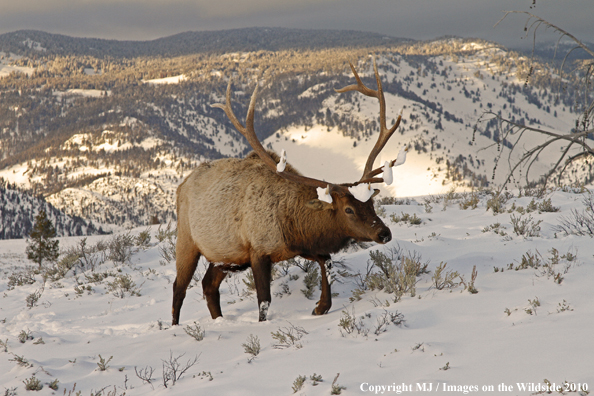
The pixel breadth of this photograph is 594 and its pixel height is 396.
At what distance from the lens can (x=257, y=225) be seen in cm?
555

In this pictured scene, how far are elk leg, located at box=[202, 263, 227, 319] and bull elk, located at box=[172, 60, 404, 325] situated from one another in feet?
0.05

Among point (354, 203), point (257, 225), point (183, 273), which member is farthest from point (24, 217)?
point (354, 203)

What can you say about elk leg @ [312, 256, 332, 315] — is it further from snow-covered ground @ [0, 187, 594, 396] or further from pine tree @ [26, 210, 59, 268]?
pine tree @ [26, 210, 59, 268]

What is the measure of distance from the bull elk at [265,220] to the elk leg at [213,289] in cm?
1

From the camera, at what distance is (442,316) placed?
4.28m

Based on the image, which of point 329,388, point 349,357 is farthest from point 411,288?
point 329,388

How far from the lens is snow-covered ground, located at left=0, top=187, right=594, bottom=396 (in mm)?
3098

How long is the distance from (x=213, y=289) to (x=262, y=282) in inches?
48.9

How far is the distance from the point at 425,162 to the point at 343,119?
46.9 m

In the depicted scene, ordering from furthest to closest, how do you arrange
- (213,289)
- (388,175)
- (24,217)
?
(24,217) → (213,289) → (388,175)

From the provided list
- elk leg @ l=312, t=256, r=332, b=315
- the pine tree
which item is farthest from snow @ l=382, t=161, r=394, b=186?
the pine tree

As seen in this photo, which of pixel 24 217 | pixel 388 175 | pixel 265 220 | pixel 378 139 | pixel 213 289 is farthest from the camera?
pixel 24 217

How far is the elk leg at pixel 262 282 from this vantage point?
5.38 metres

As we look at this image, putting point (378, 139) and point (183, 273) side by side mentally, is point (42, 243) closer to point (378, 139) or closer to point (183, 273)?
point (183, 273)
